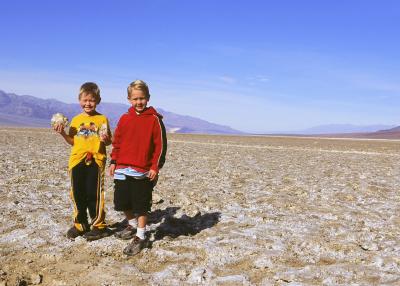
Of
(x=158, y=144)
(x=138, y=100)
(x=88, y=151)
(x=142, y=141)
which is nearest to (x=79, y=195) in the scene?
(x=88, y=151)

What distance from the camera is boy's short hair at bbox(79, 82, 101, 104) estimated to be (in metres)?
5.81

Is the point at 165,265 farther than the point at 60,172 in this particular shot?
No

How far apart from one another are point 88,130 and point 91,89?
54cm

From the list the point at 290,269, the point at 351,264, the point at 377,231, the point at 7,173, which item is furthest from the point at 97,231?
the point at 7,173

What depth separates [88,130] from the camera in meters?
5.89

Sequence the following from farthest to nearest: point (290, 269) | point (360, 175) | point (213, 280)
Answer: point (360, 175), point (290, 269), point (213, 280)

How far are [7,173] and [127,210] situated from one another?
6.63 m

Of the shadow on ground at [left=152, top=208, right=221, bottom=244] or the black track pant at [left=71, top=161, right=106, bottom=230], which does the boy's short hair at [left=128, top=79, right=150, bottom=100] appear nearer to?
the black track pant at [left=71, top=161, right=106, bottom=230]

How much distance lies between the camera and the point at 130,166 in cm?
563

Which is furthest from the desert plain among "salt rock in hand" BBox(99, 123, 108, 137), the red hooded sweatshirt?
"salt rock in hand" BBox(99, 123, 108, 137)

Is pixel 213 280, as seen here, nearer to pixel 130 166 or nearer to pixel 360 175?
pixel 130 166

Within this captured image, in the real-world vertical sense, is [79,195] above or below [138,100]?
below

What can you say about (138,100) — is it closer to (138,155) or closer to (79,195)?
(138,155)

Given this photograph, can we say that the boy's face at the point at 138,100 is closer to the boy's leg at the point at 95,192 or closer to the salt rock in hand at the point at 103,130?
the salt rock in hand at the point at 103,130
